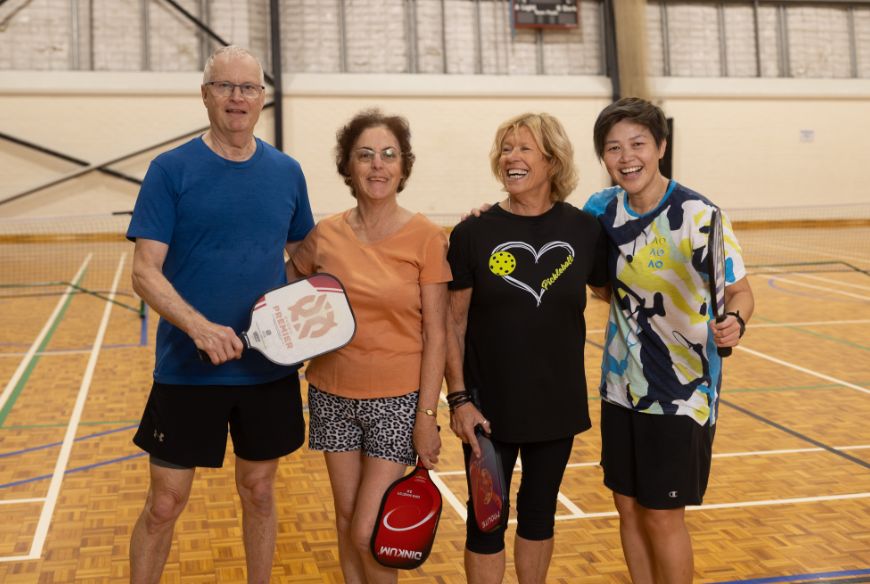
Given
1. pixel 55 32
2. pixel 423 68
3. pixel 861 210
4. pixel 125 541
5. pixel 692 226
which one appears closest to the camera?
pixel 692 226

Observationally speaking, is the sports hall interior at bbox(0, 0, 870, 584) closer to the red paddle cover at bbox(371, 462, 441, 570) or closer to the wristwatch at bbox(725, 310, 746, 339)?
the red paddle cover at bbox(371, 462, 441, 570)

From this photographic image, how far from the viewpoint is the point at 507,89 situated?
21797 mm

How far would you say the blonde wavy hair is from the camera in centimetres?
330

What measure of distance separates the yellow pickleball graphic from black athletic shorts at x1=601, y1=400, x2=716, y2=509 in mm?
645

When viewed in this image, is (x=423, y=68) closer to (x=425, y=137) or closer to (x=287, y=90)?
(x=425, y=137)

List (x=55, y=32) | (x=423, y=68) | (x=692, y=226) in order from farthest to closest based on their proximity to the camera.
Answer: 1. (x=423, y=68)
2. (x=55, y=32)
3. (x=692, y=226)

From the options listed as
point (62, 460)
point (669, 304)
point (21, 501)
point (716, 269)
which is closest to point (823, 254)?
point (62, 460)

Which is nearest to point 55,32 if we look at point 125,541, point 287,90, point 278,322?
point 287,90

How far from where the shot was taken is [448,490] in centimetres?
563

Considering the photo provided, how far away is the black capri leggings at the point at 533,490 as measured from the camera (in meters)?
3.40

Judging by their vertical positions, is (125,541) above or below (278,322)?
below

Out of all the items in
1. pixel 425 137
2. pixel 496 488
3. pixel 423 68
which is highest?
pixel 423 68

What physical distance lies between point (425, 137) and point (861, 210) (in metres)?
11.0

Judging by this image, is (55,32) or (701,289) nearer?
(701,289)
